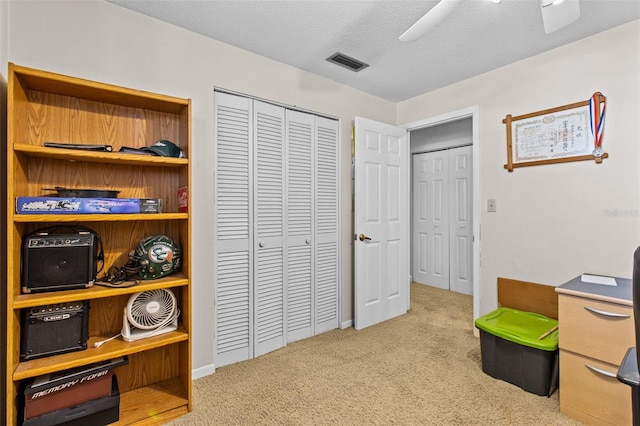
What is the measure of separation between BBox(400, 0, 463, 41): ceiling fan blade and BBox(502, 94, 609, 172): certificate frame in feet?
5.11

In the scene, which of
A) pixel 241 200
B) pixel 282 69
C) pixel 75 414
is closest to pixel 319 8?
pixel 282 69

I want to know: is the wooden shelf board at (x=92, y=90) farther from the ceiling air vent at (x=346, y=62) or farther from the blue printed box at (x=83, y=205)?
the ceiling air vent at (x=346, y=62)

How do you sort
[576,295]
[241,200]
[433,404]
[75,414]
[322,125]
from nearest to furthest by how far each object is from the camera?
[75,414] → [576,295] → [433,404] → [241,200] → [322,125]

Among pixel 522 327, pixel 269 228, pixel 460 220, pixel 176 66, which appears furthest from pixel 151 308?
pixel 460 220

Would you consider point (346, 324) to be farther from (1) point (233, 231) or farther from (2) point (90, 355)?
(2) point (90, 355)

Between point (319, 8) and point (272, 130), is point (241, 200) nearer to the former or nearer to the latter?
point (272, 130)

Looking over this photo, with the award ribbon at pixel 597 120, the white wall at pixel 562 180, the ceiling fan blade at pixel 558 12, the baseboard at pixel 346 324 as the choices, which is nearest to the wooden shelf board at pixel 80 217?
the baseboard at pixel 346 324

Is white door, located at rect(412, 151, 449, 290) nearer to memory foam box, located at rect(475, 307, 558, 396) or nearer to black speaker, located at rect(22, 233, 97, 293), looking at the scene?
memory foam box, located at rect(475, 307, 558, 396)

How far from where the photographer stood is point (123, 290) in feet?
5.53

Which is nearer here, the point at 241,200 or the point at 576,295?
the point at 576,295

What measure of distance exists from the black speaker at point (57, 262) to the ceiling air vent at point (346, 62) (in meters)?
2.11

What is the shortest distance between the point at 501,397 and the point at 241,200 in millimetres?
2214

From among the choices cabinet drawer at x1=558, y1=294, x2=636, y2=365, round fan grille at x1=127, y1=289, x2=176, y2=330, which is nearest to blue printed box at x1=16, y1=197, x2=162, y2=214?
round fan grille at x1=127, y1=289, x2=176, y2=330

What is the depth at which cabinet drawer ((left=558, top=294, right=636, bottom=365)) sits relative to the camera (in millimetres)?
1631
